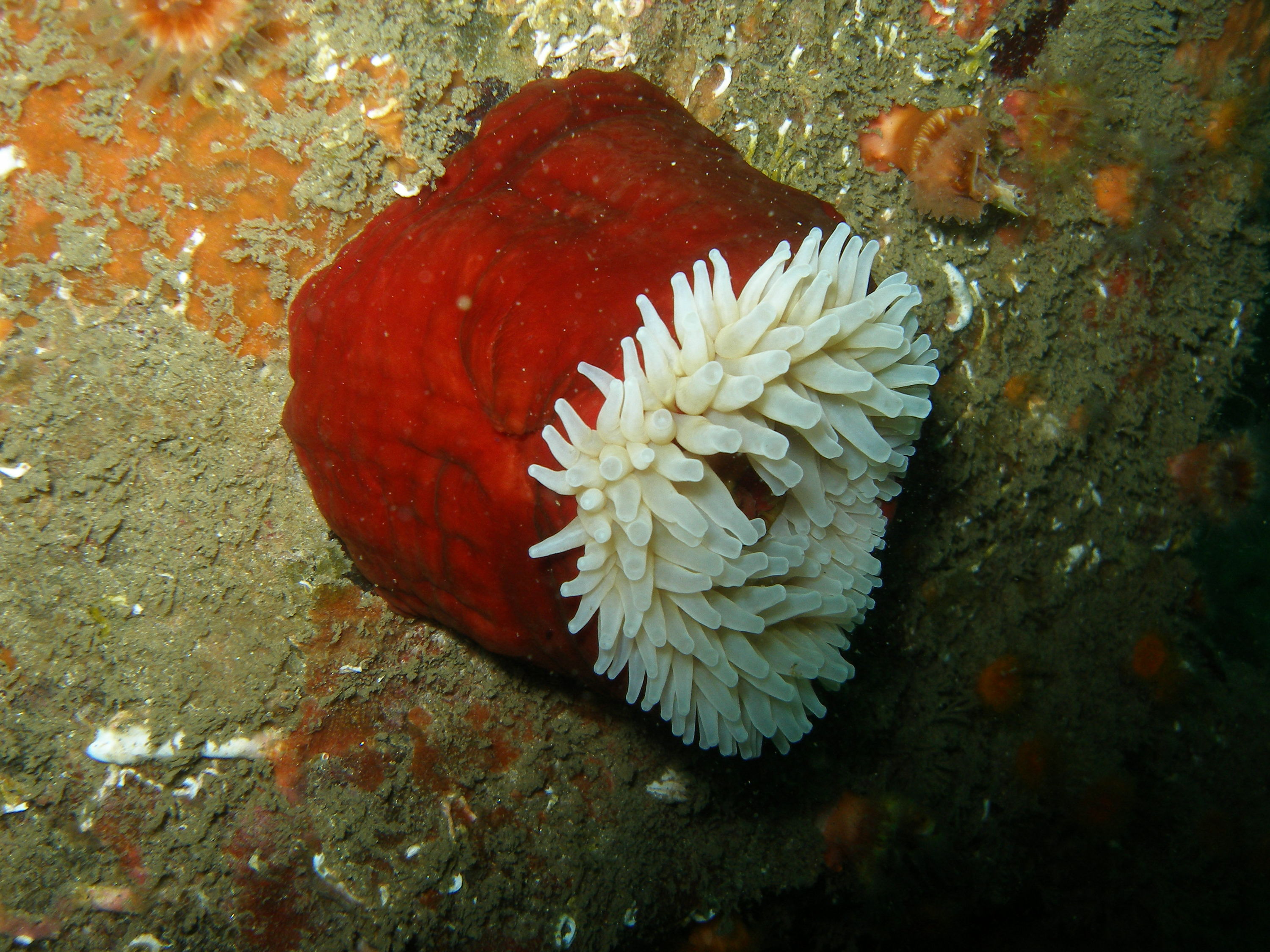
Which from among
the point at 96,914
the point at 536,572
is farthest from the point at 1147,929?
the point at 96,914

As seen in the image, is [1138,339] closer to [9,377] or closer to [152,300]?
[152,300]

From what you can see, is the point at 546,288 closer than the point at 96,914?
Yes

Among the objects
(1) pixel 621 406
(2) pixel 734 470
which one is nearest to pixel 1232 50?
(2) pixel 734 470

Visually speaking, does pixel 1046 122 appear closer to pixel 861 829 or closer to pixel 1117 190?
pixel 1117 190

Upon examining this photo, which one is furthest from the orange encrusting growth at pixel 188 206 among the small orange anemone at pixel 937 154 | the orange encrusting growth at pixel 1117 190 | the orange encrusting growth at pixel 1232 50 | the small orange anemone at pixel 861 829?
the orange encrusting growth at pixel 1232 50

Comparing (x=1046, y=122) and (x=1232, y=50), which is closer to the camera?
(x=1046, y=122)

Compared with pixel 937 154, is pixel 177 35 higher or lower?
lower

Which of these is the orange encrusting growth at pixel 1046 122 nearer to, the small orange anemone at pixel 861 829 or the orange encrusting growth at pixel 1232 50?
the orange encrusting growth at pixel 1232 50
